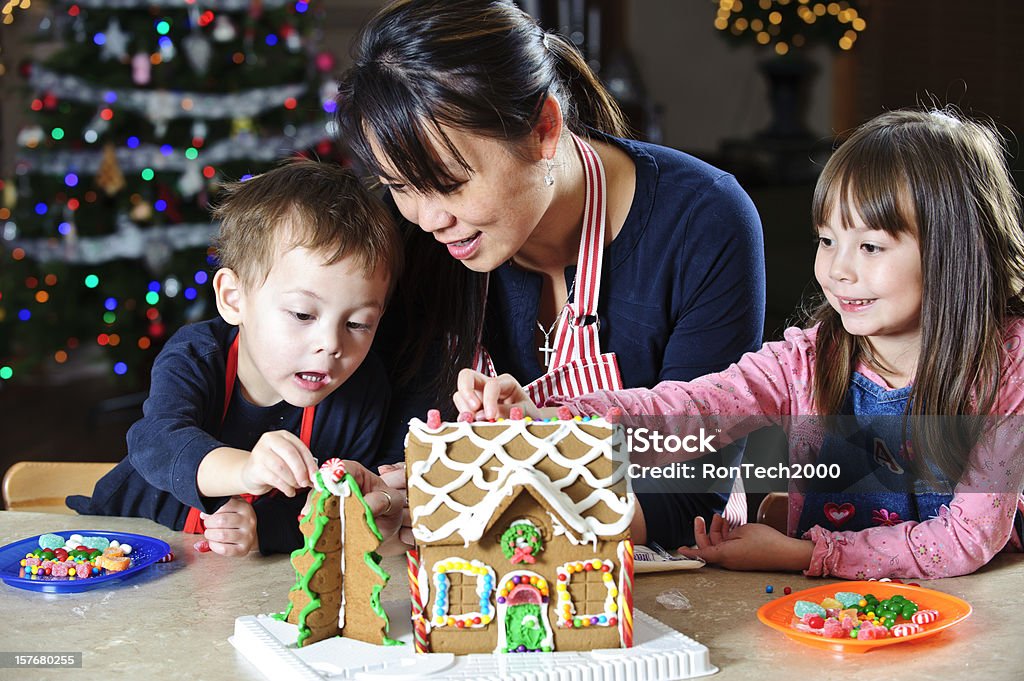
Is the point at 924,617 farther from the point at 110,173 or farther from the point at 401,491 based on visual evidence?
the point at 110,173

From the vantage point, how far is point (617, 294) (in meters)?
1.67

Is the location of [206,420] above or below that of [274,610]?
above

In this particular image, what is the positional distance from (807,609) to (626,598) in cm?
20

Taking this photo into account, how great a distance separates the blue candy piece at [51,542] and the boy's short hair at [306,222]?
0.38m

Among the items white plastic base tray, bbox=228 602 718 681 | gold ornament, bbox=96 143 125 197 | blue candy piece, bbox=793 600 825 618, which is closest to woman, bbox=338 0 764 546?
blue candy piece, bbox=793 600 825 618

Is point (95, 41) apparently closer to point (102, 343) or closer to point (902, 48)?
point (102, 343)

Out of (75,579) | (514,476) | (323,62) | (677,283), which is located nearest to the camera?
(514,476)

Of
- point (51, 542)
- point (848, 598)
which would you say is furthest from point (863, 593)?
point (51, 542)

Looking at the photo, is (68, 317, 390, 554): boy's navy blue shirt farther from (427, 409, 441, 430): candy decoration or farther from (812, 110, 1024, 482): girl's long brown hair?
(812, 110, 1024, 482): girl's long brown hair

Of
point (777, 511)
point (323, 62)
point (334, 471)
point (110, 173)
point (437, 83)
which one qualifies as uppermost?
point (323, 62)

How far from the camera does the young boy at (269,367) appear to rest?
1.33 m

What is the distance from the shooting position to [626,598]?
3.31ft

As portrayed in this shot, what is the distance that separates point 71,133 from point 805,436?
3.55m

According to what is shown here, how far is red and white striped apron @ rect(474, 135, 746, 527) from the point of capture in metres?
1.65
